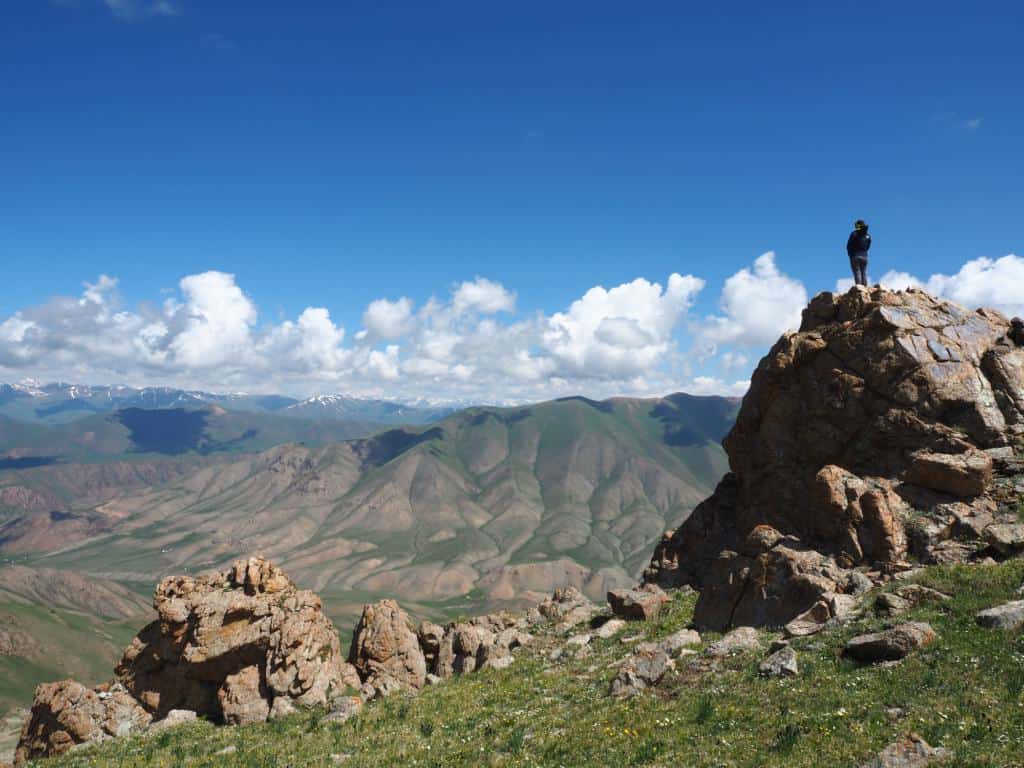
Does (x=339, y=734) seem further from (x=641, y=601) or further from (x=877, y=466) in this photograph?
(x=877, y=466)

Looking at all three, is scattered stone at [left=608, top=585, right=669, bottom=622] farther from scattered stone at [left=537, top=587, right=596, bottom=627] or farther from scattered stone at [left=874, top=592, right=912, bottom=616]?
scattered stone at [left=874, top=592, right=912, bottom=616]

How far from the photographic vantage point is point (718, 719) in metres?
16.5

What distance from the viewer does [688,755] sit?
14.6 metres

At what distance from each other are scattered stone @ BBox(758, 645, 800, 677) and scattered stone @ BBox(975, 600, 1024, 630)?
5.75 metres

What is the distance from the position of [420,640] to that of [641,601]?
1667 centimetres

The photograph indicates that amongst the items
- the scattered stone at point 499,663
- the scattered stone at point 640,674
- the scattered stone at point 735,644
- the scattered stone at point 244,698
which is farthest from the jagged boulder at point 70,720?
the scattered stone at point 735,644

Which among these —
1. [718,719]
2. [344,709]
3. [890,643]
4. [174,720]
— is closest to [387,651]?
[174,720]

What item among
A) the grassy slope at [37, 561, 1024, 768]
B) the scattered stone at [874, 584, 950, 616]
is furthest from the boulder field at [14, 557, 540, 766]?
the scattered stone at [874, 584, 950, 616]

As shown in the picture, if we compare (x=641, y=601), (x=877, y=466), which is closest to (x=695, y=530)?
(x=641, y=601)

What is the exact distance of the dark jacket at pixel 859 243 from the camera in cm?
4017

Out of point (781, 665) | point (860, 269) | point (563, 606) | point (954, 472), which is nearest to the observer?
point (781, 665)

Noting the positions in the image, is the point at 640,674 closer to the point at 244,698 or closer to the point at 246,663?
the point at 244,698

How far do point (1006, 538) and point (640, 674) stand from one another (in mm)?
17380

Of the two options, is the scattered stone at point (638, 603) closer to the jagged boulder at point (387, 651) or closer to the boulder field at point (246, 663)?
the boulder field at point (246, 663)
